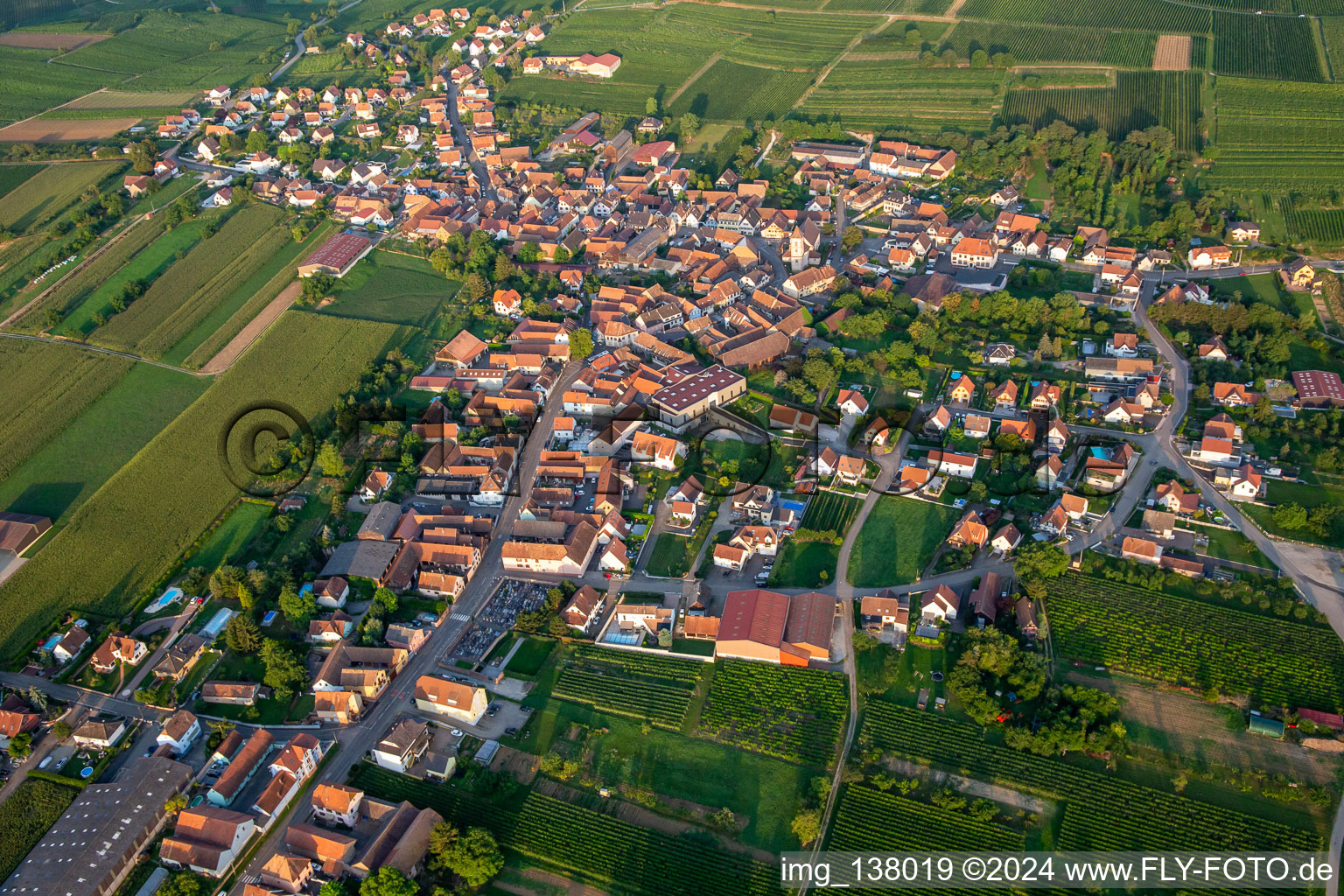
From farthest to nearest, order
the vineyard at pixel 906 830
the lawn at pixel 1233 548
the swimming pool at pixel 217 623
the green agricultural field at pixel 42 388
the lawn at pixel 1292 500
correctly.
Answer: the green agricultural field at pixel 42 388, the lawn at pixel 1292 500, the lawn at pixel 1233 548, the swimming pool at pixel 217 623, the vineyard at pixel 906 830

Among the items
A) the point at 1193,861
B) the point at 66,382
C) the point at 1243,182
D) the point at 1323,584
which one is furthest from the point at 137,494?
the point at 1243,182

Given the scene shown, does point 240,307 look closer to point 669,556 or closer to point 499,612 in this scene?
point 499,612

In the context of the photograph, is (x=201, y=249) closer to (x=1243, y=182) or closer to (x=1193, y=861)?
(x=1193, y=861)

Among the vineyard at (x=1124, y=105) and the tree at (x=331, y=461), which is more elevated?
the vineyard at (x=1124, y=105)

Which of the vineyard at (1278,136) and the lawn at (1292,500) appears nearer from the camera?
the lawn at (1292,500)

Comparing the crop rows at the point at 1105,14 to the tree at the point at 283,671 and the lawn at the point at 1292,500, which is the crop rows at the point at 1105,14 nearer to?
the lawn at the point at 1292,500

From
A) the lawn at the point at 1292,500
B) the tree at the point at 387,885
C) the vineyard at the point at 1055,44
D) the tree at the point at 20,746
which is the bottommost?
the tree at the point at 20,746

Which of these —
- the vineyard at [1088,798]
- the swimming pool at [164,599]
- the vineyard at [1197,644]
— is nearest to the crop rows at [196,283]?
the swimming pool at [164,599]
